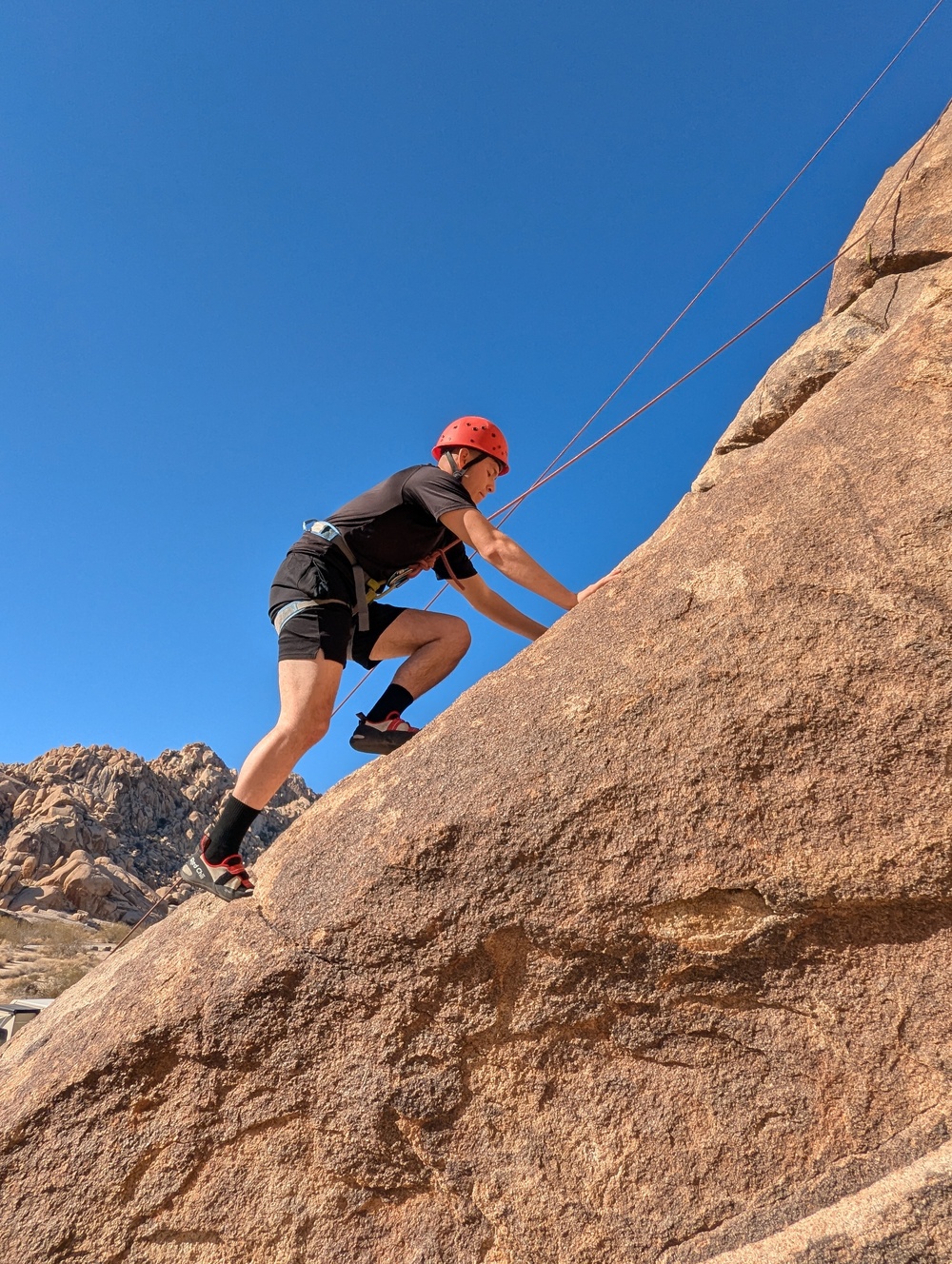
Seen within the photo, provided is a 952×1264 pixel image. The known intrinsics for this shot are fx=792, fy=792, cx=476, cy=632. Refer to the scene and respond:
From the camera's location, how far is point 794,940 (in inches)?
92.7

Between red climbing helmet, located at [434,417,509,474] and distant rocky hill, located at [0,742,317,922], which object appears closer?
red climbing helmet, located at [434,417,509,474]

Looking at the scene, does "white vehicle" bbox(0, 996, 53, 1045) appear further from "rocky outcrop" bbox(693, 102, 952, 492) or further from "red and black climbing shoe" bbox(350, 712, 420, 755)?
"rocky outcrop" bbox(693, 102, 952, 492)

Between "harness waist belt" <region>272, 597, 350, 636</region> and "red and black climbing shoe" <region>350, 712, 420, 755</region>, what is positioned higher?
"harness waist belt" <region>272, 597, 350, 636</region>

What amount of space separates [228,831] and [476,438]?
1969 mm

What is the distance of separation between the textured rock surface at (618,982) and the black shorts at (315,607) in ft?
2.37

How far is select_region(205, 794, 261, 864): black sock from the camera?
303 cm

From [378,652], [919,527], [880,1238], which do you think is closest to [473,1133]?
[880,1238]

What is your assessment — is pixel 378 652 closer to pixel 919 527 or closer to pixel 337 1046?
pixel 337 1046

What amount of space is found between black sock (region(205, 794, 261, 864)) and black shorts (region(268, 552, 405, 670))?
1.99ft

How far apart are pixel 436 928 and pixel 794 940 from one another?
3.61 ft

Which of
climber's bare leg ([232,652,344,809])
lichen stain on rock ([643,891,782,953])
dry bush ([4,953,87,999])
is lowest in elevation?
lichen stain on rock ([643,891,782,953])

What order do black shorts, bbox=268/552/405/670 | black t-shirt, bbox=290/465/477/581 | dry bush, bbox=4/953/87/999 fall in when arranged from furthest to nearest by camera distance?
dry bush, bbox=4/953/87/999
black t-shirt, bbox=290/465/477/581
black shorts, bbox=268/552/405/670

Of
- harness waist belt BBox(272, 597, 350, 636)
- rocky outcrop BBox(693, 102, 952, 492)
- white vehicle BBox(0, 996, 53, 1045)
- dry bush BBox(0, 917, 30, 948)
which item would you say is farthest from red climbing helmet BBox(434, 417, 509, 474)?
dry bush BBox(0, 917, 30, 948)

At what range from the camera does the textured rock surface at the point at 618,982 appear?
227 centimetres
